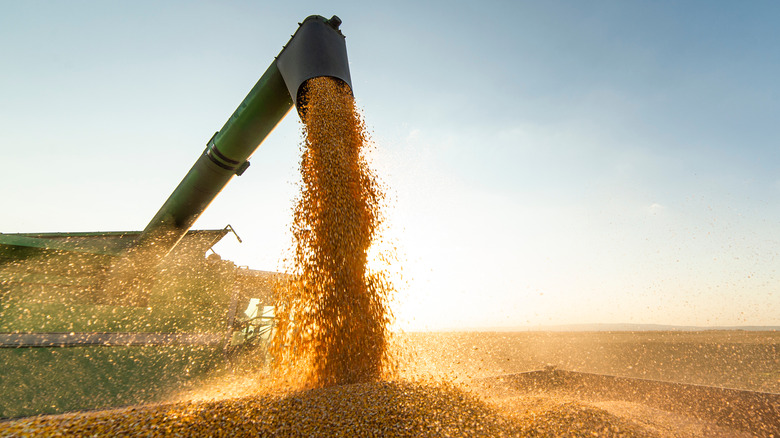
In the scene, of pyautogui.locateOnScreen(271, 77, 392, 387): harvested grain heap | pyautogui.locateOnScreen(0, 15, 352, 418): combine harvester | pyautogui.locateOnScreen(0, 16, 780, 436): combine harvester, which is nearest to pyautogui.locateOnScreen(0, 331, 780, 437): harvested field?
pyautogui.locateOnScreen(271, 77, 392, 387): harvested grain heap

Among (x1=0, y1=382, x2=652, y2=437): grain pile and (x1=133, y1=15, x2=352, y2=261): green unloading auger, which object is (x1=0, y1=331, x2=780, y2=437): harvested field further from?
(x1=133, y1=15, x2=352, y2=261): green unloading auger

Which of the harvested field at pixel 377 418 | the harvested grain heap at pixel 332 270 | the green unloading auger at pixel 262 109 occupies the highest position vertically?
the green unloading auger at pixel 262 109

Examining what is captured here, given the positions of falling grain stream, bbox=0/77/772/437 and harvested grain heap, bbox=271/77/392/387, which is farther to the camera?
harvested grain heap, bbox=271/77/392/387

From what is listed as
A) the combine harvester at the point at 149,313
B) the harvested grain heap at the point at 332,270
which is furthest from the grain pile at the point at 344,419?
the combine harvester at the point at 149,313

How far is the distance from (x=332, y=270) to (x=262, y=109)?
1927mm

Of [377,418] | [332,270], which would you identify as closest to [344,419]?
[377,418]

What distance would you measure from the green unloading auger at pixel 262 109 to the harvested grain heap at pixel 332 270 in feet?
0.52

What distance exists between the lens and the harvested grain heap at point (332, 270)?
265cm

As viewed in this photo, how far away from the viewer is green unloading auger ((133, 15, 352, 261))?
301 cm

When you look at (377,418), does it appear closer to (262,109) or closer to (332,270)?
(332,270)

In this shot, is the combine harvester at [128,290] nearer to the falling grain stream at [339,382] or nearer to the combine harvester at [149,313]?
the combine harvester at [149,313]

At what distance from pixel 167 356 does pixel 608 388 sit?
6.00m

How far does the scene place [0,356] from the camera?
129 inches

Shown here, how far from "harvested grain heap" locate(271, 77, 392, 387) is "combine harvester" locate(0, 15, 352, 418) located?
43 centimetres
